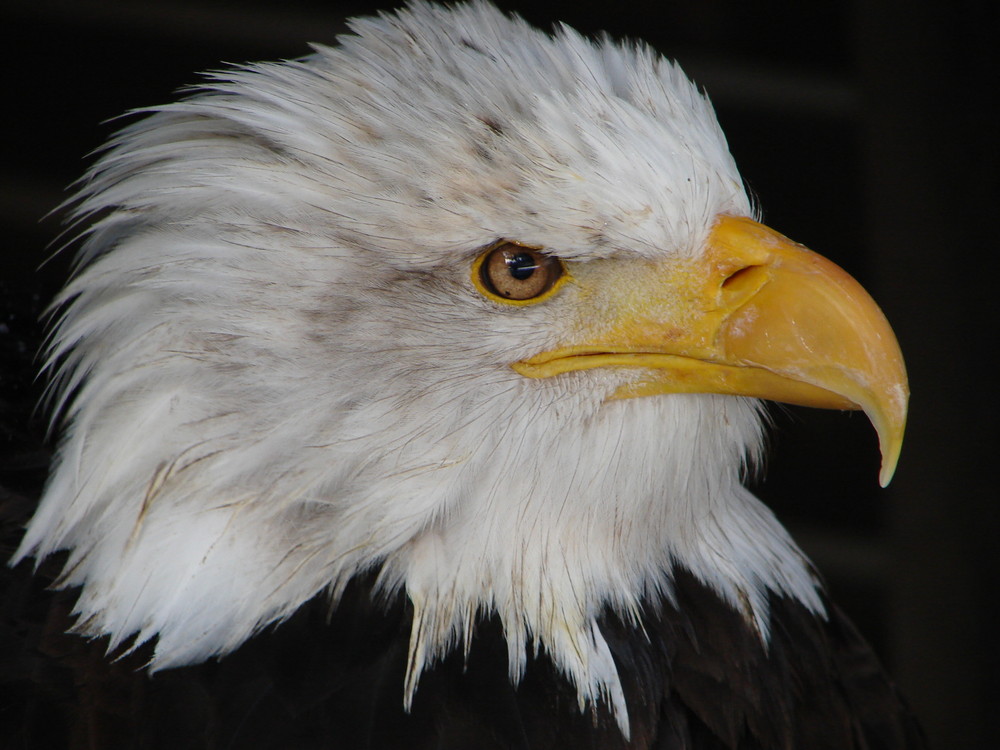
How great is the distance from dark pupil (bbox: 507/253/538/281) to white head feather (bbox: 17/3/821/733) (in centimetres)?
3

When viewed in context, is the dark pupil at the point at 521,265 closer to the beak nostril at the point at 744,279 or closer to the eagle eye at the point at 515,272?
the eagle eye at the point at 515,272

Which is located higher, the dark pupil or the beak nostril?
the beak nostril

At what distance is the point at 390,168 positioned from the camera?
1600 millimetres

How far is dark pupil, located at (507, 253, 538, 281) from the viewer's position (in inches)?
63.1

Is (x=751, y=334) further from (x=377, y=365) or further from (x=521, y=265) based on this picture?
(x=377, y=365)

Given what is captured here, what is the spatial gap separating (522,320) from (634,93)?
393 millimetres

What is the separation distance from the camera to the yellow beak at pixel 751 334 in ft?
5.10

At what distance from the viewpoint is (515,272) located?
1605 mm

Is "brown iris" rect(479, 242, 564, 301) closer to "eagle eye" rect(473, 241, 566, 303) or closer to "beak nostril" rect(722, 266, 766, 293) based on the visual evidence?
"eagle eye" rect(473, 241, 566, 303)

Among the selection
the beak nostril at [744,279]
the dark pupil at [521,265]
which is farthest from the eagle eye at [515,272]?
the beak nostril at [744,279]

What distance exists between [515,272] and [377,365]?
9.6 inches

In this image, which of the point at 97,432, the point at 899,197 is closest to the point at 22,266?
the point at 97,432

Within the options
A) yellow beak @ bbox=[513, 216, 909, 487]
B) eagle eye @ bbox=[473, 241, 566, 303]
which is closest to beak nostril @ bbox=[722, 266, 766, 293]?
yellow beak @ bbox=[513, 216, 909, 487]

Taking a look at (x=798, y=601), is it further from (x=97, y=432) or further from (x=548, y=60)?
(x=97, y=432)
